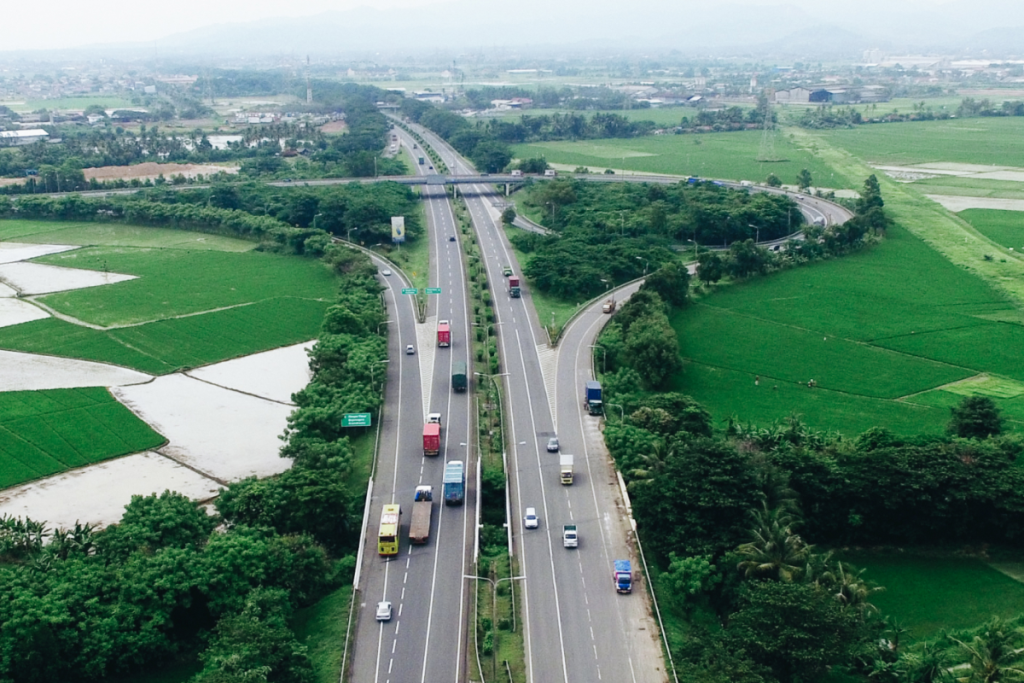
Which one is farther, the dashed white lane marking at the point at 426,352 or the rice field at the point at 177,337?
the rice field at the point at 177,337

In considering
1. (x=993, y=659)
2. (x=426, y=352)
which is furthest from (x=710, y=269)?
(x=993, y=659)

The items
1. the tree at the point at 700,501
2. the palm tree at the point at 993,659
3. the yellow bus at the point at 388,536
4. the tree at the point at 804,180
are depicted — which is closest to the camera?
the palm tree at the point at 993,659

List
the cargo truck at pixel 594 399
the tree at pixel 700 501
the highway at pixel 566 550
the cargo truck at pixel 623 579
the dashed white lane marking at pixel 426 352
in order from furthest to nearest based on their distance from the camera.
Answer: the dashed white lane marking at pixel 426 352
the cargo truck at pixel 594 399
the tree at pixel 700 501
the cargo truck at pixel 623 579
the highway at pixel 566 550

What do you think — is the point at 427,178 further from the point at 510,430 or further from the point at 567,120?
the point at 510,430

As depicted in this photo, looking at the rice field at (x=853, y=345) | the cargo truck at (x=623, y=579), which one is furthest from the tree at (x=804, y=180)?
the cargo truck at (x=623, y=579)

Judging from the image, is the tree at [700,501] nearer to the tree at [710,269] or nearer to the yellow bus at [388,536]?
the yellow bus at [388,536]

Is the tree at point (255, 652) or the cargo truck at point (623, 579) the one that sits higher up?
the tree at point (255, 652)

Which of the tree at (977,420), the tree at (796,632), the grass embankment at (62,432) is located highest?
the tree at (977,420)
